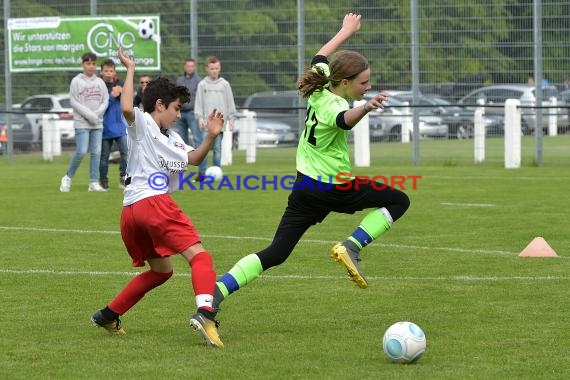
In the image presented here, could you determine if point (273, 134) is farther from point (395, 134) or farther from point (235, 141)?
point (395, 134)

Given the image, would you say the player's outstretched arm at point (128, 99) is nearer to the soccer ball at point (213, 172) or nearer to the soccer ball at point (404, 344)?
the soccer ball at point (404, 344)

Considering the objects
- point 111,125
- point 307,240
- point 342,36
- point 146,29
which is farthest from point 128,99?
point 146,29

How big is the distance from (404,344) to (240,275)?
4.81 ft

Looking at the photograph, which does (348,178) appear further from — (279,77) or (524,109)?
(279,77)

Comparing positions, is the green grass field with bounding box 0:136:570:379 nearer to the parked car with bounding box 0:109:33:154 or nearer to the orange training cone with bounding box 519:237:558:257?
the orange training cone with bounding box 519:237:558:257

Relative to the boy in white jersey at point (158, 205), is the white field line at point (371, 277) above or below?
below

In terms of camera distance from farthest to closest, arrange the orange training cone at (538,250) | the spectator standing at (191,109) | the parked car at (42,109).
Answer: the parked car at (42,109) < the spectator standing at (191,109) < the orange training cone at (538,250)

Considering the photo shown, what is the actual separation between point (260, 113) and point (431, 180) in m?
7.84

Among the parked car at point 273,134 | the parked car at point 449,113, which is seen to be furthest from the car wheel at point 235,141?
the parked car at point 449,113

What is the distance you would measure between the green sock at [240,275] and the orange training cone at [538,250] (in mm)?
3810

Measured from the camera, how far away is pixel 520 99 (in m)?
25.2

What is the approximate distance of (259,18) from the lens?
27.3 m

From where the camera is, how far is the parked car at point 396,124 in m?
26.1

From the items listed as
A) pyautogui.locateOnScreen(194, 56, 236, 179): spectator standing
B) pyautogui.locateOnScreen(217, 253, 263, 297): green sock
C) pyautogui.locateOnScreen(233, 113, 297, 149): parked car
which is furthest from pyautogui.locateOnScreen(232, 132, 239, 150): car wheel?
pyautogui.locateOnScreen(217, 253, 263, 297): green sock
